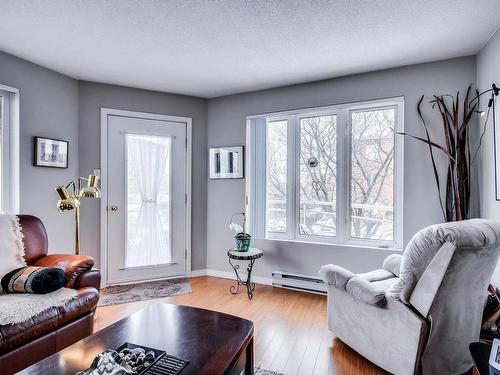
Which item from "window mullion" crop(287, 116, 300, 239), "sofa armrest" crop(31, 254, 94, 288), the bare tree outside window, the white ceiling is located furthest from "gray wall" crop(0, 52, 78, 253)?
"window mullion" crop(287, 116, 300, 239)

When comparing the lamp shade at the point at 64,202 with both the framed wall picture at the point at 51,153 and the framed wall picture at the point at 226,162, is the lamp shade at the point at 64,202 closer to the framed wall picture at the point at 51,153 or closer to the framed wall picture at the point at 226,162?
the framed wall picture at the point at 51,153

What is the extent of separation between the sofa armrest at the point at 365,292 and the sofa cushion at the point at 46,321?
1.83 m

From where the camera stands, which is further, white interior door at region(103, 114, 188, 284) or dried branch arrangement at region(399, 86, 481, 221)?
white interior door at region(103, 114, 188, 284)

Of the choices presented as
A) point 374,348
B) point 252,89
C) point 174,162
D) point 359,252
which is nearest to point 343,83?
point 252,89

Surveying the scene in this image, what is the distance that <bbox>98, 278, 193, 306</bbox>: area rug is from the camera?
126 inches

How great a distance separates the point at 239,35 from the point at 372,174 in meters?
1.93

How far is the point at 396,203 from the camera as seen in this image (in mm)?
3066

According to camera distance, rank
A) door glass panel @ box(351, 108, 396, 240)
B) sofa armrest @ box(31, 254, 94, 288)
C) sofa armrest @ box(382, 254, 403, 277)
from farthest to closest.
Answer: door glass panel @ box(351, 108, 396, 240), sofa armrest @ box(382, 254, 403, 277), sofa armrest @ box(31, 254, 94, 288)

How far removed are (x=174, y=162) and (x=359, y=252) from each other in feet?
8.17

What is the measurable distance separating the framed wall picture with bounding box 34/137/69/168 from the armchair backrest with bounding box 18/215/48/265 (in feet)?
2.69

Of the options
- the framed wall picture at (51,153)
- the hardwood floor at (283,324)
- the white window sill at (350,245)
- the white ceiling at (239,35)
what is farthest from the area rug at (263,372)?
the framed wall picture at (51,153)

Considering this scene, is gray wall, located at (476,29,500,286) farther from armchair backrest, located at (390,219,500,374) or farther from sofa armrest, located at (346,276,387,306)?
sofa armrest, located at (346,276,387,306)

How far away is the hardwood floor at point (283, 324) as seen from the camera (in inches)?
79.6

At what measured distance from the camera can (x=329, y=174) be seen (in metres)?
3.40
